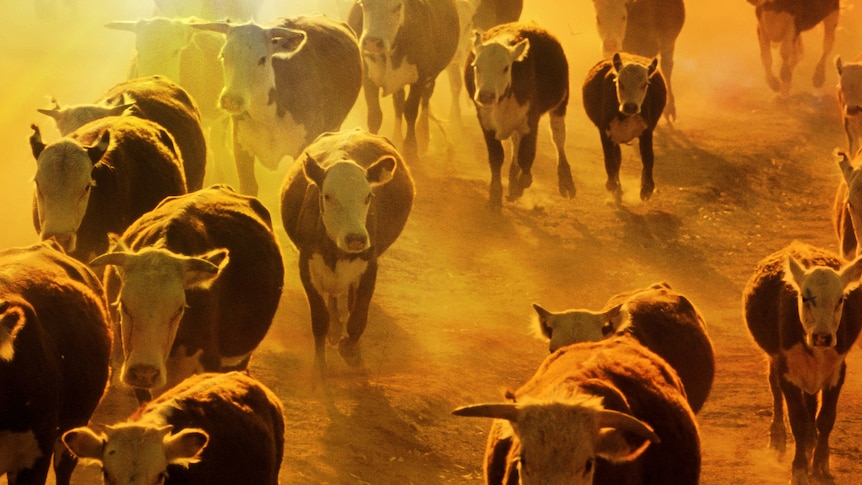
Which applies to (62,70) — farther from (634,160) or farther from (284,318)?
(284,318)

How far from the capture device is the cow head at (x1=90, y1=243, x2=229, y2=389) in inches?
283

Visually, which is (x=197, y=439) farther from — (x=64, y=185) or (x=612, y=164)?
(x=612, y=164)

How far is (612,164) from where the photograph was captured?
598 inches

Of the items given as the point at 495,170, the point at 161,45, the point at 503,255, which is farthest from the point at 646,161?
the point at 161,45

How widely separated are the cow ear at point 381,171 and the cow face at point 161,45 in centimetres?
437

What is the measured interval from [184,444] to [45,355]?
155cm

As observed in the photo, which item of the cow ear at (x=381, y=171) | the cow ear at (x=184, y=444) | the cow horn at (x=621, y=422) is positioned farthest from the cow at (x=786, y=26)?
the cow ear at (x=184, y=444)

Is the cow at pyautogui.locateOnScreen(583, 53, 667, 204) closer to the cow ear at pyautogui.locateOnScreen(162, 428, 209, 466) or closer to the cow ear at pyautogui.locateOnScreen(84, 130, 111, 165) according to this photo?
the cow ear at pyautogui.locateOnScreen(84, 130, 111, 165)

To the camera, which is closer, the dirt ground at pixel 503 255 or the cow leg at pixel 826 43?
the dirt ground at pixel 503 255

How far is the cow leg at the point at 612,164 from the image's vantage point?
15078mm

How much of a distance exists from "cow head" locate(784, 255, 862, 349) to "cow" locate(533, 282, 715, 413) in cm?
86

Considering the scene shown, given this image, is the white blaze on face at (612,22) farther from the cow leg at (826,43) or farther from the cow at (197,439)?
the cow at (197,439)

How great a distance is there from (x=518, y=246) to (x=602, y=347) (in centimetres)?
739

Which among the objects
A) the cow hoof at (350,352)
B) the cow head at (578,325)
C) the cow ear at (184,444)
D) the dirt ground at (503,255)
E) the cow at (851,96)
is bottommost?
the dirt ground at (503,255)
